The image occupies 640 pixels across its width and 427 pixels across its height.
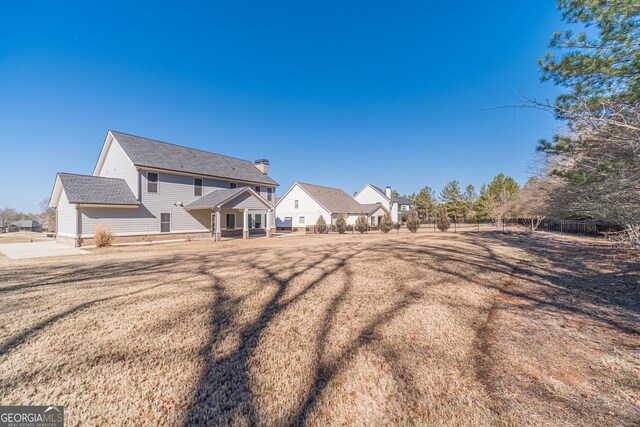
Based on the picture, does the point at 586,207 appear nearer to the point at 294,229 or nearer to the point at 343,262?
the point at 343,262

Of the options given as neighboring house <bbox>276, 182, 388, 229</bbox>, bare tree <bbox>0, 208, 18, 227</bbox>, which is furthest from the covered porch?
bare tree <bbox>0, 208, 18, 227</bbox>

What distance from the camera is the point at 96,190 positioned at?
16.1 metres

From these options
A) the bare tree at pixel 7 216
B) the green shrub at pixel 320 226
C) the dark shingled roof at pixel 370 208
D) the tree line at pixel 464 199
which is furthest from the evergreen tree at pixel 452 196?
the bare tree at pixel 7 216

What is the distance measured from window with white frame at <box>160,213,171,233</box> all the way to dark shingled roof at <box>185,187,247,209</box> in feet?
5.07

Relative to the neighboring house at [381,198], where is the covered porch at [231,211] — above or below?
below

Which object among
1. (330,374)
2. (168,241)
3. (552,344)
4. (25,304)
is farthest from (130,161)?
(552,344)

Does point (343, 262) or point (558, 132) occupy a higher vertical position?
point (558, 132)

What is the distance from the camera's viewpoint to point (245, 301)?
5.02 m

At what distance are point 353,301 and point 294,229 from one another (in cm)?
2670

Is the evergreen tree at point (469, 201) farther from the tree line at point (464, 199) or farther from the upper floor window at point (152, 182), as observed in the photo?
the upper floor window at point (152, 182)

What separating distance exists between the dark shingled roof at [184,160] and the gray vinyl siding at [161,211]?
2.54 feet

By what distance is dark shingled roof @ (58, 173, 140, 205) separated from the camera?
14961 mm

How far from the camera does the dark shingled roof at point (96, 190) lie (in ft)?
49.1

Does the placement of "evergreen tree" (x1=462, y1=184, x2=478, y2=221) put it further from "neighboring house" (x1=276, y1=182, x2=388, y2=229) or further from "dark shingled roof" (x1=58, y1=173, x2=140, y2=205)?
"dark shingled roof" (x1=58, y1=173, x2=140, y2=205)
